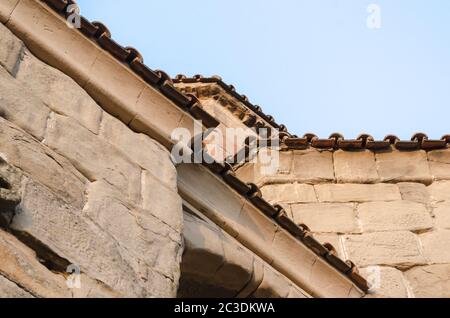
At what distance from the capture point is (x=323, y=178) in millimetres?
9125

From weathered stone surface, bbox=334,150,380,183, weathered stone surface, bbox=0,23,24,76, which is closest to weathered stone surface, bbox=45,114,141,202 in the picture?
weathered stone surface, bbox=0,23,24,76

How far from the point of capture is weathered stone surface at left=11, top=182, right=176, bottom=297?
4.07m

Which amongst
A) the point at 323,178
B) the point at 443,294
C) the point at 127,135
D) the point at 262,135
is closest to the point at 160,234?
the point at 127,135

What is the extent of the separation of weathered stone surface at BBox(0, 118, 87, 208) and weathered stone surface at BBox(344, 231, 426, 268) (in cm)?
412

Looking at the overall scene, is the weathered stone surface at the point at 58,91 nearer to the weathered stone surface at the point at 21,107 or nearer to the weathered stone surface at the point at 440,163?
the weathered stone surface at the point at 21,107

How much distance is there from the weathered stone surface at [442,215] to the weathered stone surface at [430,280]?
512mm

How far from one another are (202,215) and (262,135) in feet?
17.2

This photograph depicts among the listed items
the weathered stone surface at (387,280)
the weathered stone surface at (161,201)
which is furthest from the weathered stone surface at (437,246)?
the weathered stone surface at (161,201)

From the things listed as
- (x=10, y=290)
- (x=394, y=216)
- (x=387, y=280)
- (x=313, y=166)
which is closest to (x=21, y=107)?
(x=10, y=290)

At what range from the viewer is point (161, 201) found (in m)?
4.95

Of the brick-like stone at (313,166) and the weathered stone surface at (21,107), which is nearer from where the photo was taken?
the weathered stone surface at (21,107)

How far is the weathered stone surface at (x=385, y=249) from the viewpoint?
827 cm

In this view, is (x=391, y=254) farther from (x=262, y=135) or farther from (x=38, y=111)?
(x=38, y=111)

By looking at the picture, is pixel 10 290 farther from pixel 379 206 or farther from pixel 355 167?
pixel 355 167
